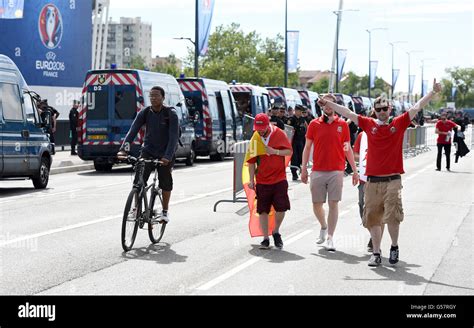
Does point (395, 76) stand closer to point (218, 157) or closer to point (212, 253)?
point (218, 157)

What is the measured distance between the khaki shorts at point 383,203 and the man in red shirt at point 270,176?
154 cm

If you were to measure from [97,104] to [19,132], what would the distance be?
7.16 meters

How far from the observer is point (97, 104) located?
84.4 ft

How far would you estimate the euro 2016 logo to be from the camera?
3688 cm

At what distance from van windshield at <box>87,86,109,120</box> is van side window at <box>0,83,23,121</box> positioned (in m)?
6.75

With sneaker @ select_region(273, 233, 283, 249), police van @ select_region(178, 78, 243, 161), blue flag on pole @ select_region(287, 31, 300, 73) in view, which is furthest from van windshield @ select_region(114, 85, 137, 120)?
blue flag on pole @ select_region(287, 31, 300, 73)

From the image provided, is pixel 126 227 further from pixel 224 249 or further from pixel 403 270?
pixel 403 270

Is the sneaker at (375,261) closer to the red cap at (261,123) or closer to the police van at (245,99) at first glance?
the red cap at (261,123)

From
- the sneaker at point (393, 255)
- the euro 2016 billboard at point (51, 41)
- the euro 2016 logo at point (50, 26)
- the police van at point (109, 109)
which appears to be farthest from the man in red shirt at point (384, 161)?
the euro 2016 logo at point (50, 26)

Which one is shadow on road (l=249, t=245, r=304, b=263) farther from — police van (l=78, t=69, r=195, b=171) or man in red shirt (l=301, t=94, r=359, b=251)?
police van (l=78, t=69, r=195, b=171)

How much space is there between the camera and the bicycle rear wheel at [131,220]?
1069 cm

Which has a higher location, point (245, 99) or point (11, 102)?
point (11, 102)

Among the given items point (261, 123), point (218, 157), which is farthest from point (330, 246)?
point (218, 157)
